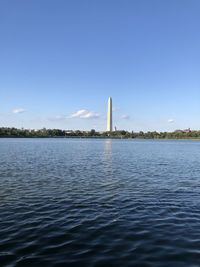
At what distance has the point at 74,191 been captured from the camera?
2609 cm

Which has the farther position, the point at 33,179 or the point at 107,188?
the point at 33,179

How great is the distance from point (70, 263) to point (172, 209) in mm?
10632

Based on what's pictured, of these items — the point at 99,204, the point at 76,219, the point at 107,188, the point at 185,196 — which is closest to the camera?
the point at 76,219

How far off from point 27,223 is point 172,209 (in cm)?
982

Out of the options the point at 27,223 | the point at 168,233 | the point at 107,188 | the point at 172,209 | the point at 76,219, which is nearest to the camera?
the point at 168,233

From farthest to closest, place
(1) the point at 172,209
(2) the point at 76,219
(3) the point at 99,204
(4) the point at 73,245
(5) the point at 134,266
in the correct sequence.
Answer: (3) the point at 99,204 < (1) the point at 172,209 < (2) the point at 76,219 < (4) the point at 73,245 < (5) the point at 134,266

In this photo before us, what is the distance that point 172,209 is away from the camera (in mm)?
20328

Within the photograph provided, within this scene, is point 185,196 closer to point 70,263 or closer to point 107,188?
point 107,188

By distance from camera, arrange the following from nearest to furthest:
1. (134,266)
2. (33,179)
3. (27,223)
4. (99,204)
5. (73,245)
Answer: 1. (134,266)
2. (73,245)
3. (27,223)
4. (99,204)
5. (33,179)

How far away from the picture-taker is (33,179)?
3238cm

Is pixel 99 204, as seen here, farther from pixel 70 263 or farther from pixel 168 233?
pixel 70 263

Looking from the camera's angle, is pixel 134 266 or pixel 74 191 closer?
pixel 134 266

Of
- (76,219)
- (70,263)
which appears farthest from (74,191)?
(70,263)

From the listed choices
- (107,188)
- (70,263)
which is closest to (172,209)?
(107,188)
